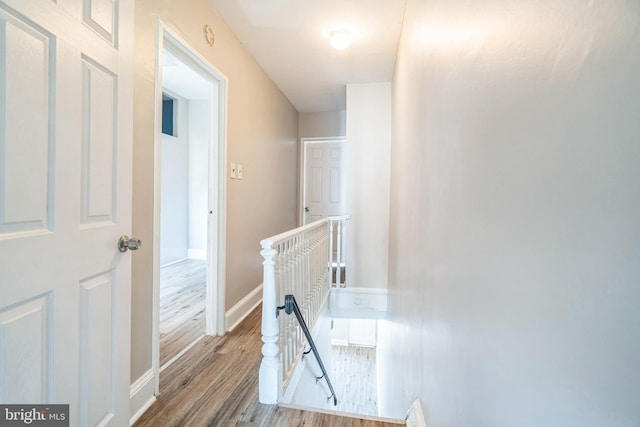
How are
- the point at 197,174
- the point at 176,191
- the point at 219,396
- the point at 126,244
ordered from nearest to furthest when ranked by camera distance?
the point at 126,244, the point at 219,396, the point at 176,191, the point at 197,174

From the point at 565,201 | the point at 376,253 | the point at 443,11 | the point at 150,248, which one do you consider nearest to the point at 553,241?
the point at 565,201

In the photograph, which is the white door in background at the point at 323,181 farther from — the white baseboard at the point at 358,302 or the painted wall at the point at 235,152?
the white baseboard at the point at 358,302

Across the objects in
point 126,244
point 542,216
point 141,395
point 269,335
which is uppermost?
point 542,216

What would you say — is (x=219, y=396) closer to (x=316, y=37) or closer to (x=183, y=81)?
(x=316, y=37)

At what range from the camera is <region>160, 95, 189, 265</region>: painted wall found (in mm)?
4906

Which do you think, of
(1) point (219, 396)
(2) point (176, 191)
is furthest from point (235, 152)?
(2) point (176, 191)

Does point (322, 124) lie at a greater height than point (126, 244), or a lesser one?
greater

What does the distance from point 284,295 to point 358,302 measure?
6.55 ft

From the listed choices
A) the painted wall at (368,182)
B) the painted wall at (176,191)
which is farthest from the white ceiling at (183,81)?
the painted wall at (368,182)

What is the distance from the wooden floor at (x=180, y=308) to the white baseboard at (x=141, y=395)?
15.4 inches

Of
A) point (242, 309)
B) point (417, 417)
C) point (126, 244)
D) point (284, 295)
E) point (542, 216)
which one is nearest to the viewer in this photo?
point (542, 216)

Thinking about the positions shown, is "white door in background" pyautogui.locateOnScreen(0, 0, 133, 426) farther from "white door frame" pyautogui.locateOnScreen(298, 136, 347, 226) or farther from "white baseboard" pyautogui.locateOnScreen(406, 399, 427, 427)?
"white door frame" pyautogui.locateOnScreen(298, 136, 347, 226)

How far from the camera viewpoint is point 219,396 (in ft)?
5.47

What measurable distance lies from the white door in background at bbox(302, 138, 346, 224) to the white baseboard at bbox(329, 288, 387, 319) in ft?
5.16
